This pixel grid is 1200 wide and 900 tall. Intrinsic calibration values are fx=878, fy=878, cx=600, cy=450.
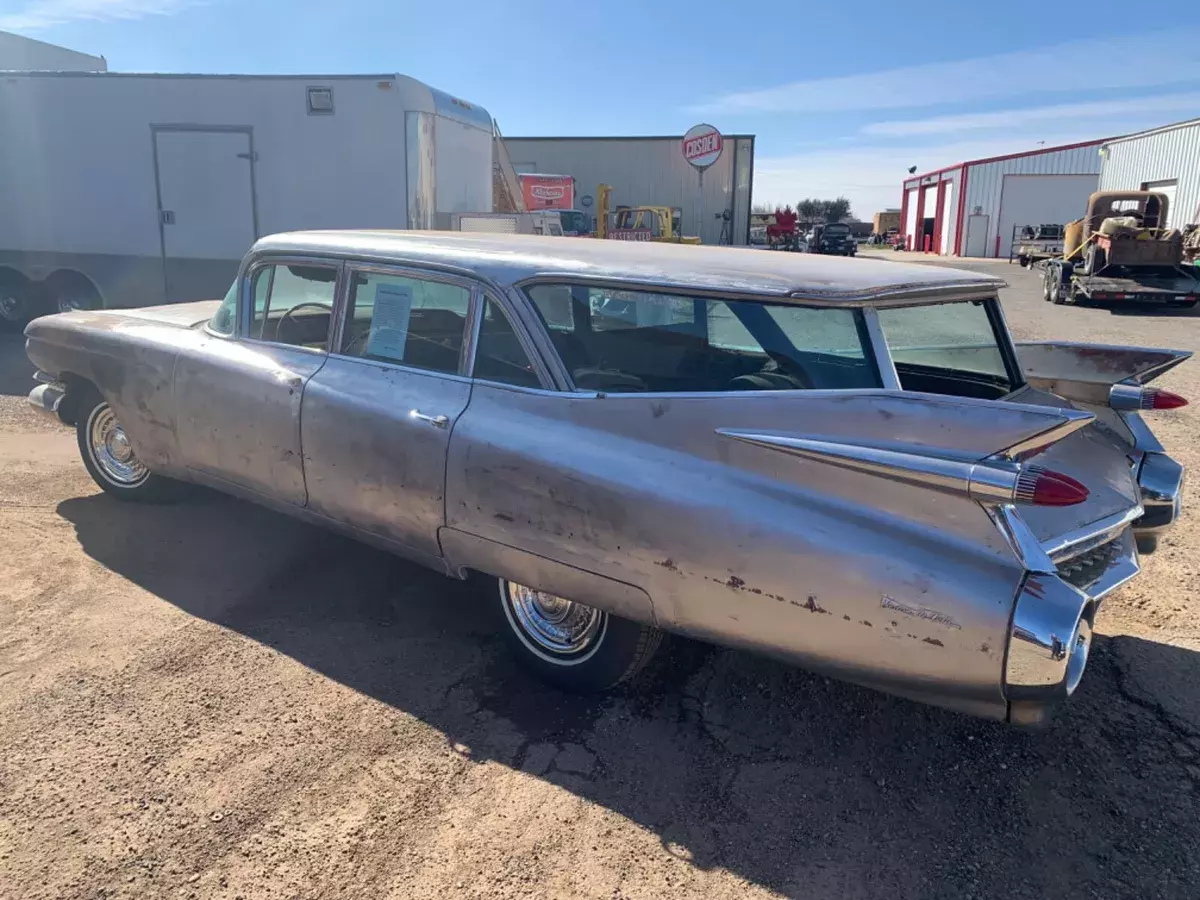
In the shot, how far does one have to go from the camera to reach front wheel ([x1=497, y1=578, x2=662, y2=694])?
3.10 metres

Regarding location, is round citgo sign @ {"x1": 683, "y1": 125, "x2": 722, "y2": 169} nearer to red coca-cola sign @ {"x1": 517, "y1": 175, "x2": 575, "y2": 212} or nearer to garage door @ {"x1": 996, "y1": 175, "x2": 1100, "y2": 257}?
red coca-cola sign @ {"x1": 517, "y1": 175, "x2": 575, "y2": 212}

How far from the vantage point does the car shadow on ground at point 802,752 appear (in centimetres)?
251

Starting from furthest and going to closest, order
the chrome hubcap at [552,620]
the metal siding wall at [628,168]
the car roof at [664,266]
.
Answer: the metal siding wall at [628,168] < the chrome hubcap at [552,620] < the car roof at [664,266]

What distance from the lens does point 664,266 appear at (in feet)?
10.1

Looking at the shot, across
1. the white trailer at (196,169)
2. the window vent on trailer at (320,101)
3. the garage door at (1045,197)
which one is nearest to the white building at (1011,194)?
the garage door at (1045,197)

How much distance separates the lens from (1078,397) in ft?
12.2

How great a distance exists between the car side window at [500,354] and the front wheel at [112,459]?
104 inches

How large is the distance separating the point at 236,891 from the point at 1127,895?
2.41 metres

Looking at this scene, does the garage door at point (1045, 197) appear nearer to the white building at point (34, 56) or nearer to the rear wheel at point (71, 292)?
the white building at point (34, 56)

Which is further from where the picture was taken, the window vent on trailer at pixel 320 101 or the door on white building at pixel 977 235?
the door on white building at pixel 977 235

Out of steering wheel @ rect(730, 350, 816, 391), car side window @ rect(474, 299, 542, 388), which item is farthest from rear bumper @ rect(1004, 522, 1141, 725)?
car side window @ rect(474, 299, 542, 388)

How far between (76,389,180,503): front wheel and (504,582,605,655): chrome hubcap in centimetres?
264

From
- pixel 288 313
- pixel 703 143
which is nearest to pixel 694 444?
pixel 288 313

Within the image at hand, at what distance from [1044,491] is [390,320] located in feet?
8.31
